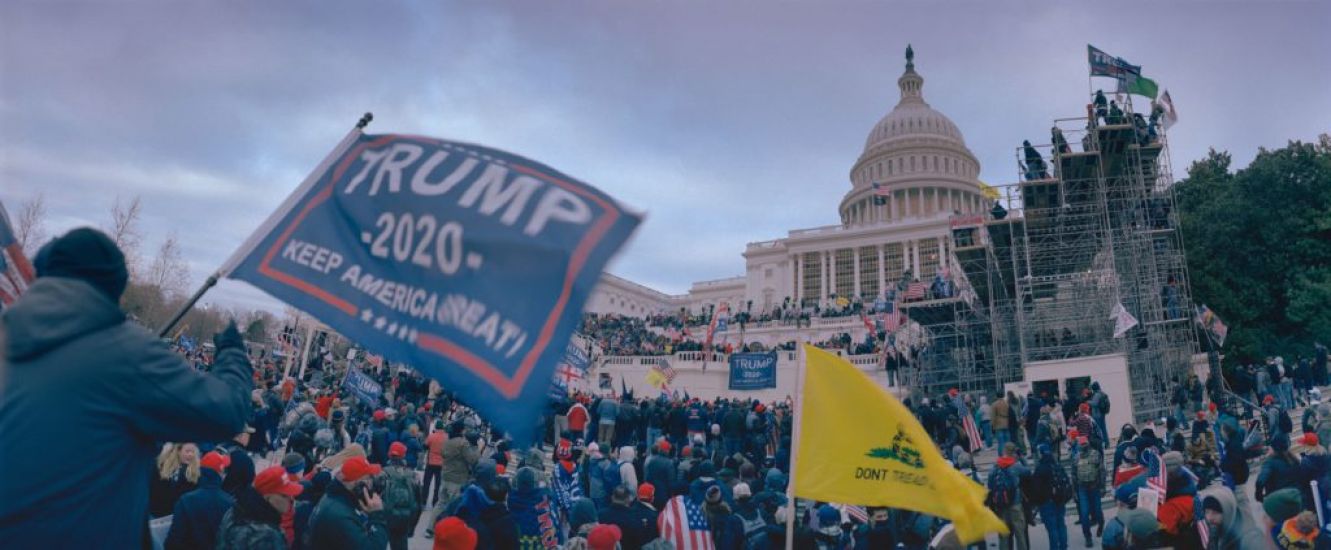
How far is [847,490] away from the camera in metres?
4.93

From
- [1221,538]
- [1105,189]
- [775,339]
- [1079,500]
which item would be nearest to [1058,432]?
[1079,500]

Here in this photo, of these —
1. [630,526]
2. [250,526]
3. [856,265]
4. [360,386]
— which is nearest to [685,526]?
[630,526]

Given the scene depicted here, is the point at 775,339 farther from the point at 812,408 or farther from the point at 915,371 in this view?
the point at 812,408

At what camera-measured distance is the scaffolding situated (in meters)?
24.5

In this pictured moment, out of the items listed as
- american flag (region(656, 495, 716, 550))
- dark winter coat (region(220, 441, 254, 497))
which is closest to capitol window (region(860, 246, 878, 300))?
american flag (region(656, 495, 716, 550))

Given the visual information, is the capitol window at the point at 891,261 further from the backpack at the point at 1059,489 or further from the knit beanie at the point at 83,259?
the knit beanie at the point at 83,259

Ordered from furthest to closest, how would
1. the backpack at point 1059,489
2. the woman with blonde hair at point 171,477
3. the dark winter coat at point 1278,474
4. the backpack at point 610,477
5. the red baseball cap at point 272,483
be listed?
the backpack at point 1059,489
the backpack at point 610,477
the dark winter coat at point 1278,474
the woman with blonde hair at point 171,477
the red baseball cap at point 272,483

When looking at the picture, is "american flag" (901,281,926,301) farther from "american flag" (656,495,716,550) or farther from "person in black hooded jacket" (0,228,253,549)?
"person in black hooded jacket" (0,228,253,549)

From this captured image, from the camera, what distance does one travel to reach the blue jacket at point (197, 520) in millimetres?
4309

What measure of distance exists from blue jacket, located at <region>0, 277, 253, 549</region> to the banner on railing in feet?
A: 79.2

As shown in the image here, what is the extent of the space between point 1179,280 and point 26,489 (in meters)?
36.6

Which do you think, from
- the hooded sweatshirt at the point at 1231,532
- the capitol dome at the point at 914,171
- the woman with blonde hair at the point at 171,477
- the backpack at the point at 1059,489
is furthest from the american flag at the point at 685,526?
the capitol dome at the point at 914,171

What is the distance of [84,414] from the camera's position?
7.30ft

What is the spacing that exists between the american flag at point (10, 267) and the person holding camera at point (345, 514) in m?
1.89
